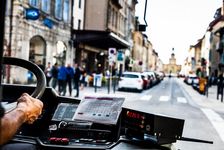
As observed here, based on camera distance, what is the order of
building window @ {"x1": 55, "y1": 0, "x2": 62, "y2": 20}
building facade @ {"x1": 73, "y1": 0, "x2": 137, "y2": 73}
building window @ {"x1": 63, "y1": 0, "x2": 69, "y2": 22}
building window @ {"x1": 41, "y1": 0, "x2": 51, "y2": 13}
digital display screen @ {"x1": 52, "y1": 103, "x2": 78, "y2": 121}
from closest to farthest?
digital display screen @ {"x1": 52, "y1": 103, "x2": 78, "y2": 121} < building window @ {"x1": 41, "y1": 0, "x2": 51, "y2": 13} < building window @ {"x1": 55, "y1": 0, "x2": 62, "y2": 20} < building window @ {"x1": 63, "y1": 0, "x2": 69, "y2": 22} < building facade @ {"x1": 73, "y1": 0, "x2": 137, "y2": 73}

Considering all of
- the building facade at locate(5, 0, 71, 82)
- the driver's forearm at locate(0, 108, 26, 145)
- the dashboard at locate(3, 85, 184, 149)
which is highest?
the building facade at locate(5, 0, 71, 82)

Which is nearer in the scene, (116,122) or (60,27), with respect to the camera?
(116,122)

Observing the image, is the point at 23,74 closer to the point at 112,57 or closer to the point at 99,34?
the point at 112,57

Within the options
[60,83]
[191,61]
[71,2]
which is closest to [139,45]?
[191,61]

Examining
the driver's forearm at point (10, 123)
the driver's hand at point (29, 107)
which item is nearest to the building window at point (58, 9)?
the driver's hand at point (29, 107)

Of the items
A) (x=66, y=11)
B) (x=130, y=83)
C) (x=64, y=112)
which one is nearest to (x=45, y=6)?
(x=66, y=11)

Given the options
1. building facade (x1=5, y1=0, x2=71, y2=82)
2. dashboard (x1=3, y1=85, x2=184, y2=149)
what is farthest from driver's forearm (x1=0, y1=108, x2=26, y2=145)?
building facade (x1=5, y1=0, x2=71, y2=82)

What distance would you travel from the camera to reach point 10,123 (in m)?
1.33

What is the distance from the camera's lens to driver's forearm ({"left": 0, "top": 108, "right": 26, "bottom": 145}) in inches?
49.7

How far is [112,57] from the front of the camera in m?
23.8

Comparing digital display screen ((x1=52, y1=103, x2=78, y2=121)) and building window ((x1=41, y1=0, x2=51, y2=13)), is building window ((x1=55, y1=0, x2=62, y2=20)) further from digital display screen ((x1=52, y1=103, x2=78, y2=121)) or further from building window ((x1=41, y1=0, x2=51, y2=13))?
digital display screen ((x1=52, y1=103, x2=78, y2=121))

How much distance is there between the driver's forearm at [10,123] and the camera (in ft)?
4.14

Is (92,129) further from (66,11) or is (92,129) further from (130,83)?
(66,11)

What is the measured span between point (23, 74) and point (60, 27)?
781 centimetres
